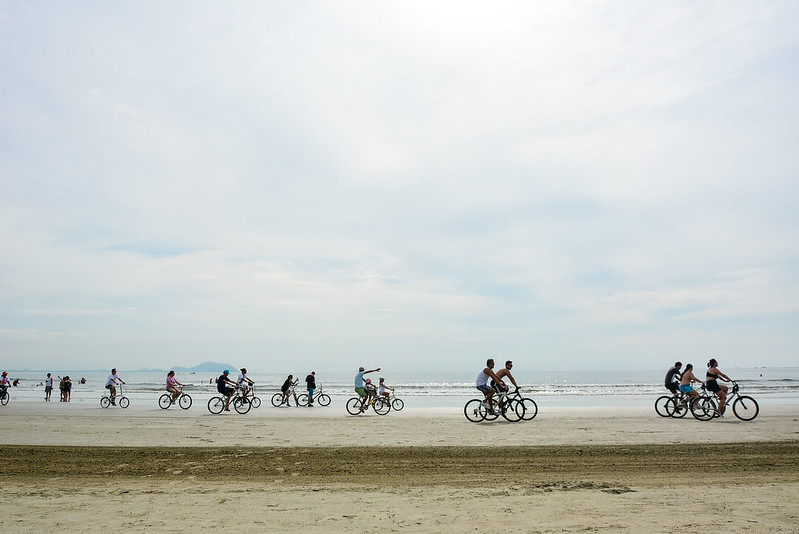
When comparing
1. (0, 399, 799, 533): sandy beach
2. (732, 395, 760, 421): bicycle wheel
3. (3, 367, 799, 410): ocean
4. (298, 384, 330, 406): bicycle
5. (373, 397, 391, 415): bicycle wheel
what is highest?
(732, 395, 760, 421): bicycle wheel

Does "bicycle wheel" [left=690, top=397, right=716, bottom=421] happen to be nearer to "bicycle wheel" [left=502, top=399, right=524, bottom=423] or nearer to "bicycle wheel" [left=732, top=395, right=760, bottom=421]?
"bicycle wheel" [left=732, top=395, right=760, bottom=421]

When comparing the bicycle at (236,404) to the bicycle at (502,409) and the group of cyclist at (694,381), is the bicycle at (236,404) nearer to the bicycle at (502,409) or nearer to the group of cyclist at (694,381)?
the bicycle at (502,409)

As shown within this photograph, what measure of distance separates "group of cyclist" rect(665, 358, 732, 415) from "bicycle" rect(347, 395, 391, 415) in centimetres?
1058

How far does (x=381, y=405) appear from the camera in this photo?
75.4ft

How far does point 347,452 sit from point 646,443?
6.42 metres

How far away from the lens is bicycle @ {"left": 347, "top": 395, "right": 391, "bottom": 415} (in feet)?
73.8

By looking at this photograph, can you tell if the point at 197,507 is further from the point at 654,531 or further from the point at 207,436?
the point at 207,436

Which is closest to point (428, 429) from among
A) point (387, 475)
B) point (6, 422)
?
point (387, 475)

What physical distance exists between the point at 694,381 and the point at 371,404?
1184 cm

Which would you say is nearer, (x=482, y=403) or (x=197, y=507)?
(x=197, y=507)

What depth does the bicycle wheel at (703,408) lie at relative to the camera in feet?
56.6

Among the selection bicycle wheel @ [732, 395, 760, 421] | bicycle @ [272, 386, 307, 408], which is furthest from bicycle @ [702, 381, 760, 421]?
bicycle @ [272, 386, 307, 408]

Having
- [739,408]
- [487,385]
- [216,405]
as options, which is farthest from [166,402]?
[739,408]

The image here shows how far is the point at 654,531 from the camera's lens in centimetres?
584
